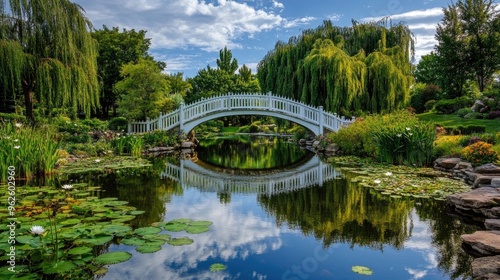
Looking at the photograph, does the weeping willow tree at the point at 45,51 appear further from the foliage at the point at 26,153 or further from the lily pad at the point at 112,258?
the lily pad at the point at 112,258

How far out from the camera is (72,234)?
379 cm

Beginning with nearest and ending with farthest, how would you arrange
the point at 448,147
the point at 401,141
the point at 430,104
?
the point at 401,141
the point at 448,147
the point at 430,104

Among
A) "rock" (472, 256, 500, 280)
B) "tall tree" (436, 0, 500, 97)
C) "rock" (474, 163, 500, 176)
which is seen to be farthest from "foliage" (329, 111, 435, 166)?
"tall tree" (436, 0, 500, 97)

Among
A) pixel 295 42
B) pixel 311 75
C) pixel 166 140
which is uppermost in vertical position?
pixel 295 42

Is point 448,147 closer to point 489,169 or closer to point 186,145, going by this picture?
point 489,169

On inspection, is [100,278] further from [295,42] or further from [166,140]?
[295,42]

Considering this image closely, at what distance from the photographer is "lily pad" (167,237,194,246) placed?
392cm

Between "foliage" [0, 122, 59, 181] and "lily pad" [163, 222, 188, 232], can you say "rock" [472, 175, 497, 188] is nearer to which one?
"lily pad" [163, 222, 188, 232]

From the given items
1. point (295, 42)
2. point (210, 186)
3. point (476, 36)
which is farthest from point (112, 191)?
point (476, 36)

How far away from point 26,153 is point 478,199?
7748 millimetres

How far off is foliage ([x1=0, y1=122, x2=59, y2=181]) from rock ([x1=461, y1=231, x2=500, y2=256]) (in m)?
6.97

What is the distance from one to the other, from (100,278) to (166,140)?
12.7m

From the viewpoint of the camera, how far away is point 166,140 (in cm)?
1556

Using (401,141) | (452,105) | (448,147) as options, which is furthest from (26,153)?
(452,105)
